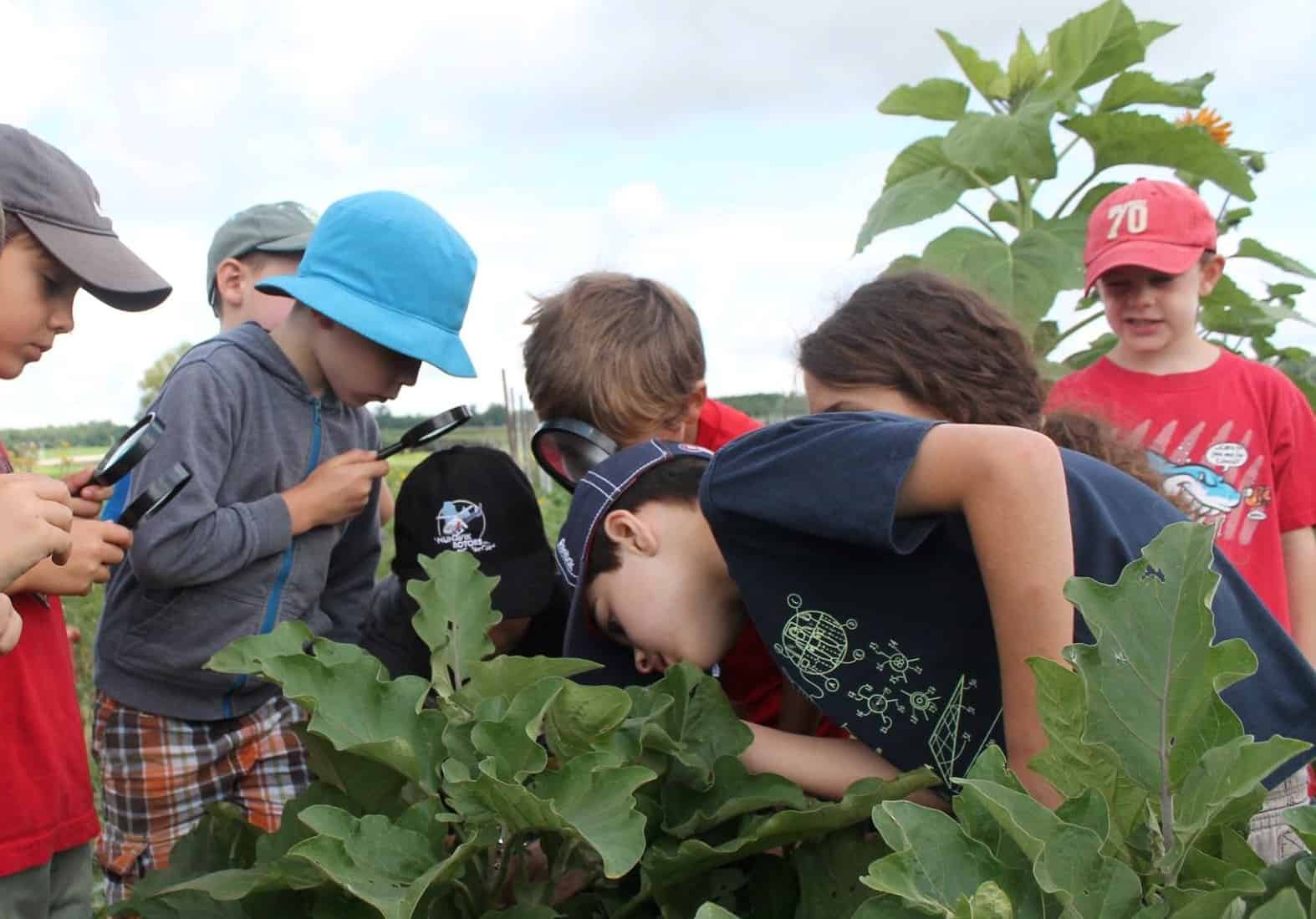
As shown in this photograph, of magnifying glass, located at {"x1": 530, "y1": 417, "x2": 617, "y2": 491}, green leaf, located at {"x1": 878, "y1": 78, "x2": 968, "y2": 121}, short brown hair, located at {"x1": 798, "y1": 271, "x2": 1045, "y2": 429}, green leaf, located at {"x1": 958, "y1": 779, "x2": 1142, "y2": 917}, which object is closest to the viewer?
green leaf, located at {"x1": 958, "y1": 779, "x2": 1142, "y2": 917}

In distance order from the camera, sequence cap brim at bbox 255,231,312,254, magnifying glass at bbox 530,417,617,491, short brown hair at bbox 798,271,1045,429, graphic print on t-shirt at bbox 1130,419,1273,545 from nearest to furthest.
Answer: short brown hair at bbox 798,271,1045,429 → magnifying glass at bbox 530,417,617,491 → graphic print on t-shirt at bbox 1130,419,1273,545 → cap brim at bbox 255,231,312,254

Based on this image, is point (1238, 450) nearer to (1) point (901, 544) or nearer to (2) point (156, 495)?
(1) point (901, 544)

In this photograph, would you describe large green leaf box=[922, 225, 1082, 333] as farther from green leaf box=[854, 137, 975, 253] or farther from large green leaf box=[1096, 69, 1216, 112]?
large green leaf box=[1096, 69, 1216, 112]

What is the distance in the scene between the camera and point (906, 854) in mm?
624

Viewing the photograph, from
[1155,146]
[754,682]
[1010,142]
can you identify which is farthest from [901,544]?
[1155,146]

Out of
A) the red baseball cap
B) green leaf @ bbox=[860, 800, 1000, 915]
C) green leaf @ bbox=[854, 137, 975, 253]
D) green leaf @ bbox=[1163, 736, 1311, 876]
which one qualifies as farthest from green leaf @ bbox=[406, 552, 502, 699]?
green leaf @ bbox=[854, 137, 975, 253]

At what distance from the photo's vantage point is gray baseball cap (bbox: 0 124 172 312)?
189cm

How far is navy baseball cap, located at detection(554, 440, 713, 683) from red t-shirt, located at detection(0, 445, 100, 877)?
36.1 inches

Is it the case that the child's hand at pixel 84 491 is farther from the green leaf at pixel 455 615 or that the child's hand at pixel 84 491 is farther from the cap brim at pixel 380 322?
the green leaf at pixel 455 615

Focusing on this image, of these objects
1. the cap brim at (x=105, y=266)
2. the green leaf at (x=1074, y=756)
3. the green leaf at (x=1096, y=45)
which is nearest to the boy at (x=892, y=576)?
the green leaf at (x=1074, y=756)

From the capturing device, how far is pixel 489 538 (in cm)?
200

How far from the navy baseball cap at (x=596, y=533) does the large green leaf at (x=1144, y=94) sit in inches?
83.7

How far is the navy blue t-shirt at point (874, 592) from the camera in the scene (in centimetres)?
114

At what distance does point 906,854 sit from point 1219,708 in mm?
199
